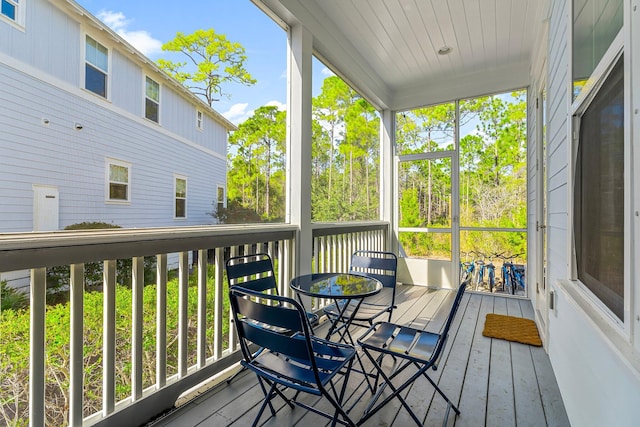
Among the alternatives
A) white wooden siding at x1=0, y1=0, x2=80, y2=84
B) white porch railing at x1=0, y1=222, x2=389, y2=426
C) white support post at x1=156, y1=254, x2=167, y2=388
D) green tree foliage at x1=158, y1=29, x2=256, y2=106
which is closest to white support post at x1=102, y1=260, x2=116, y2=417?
white porch railing at x1=0, y1=222, x2=389, y2=426

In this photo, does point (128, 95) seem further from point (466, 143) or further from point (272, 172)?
point (466, 143)

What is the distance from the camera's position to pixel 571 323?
1.67m

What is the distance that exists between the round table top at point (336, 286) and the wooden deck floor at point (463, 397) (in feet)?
2.21

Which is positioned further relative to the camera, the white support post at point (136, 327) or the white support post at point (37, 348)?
the white support post at point (136, 327)

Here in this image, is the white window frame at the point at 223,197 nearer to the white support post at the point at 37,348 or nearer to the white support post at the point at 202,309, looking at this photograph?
the white support post at the point at 202,309

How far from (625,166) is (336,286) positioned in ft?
5.28

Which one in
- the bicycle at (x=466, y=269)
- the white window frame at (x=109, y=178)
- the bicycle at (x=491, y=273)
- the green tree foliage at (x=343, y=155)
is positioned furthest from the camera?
the bicycle at (x=466, y=269)

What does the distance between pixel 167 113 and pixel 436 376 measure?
8.57 feet

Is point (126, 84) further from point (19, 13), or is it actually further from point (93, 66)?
point (19, 13)

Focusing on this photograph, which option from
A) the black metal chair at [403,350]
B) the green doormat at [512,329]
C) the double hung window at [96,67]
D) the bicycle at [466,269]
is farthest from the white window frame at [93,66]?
the bicycle at [466,269]

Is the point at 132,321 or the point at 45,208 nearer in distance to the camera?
the point at 45,208

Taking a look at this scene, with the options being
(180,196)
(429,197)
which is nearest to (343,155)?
(429,197)

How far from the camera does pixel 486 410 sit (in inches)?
76.0

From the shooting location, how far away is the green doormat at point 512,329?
300cm
